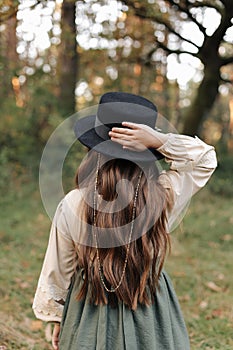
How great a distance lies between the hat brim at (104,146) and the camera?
6.22ft

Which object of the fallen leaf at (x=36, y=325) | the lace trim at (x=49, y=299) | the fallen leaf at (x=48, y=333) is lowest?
the fallen leaf at (x=36, y=325)

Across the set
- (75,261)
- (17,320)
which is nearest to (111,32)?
(17,320)

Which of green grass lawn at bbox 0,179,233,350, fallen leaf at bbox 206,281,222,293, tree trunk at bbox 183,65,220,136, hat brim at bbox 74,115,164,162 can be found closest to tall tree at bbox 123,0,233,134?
tree trunk at bbox 183,65,220,136

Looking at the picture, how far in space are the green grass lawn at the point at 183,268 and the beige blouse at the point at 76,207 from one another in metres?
1.47

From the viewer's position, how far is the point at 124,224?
1.97m

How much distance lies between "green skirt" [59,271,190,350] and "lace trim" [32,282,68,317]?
77 mm

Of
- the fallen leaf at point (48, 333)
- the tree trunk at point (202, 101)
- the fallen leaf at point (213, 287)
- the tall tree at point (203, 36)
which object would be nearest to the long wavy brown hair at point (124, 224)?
the fallen leaf at point (48, 333)

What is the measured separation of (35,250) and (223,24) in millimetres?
3822

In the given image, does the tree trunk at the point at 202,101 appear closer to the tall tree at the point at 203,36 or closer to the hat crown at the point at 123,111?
the tall tree at the point at 203,36

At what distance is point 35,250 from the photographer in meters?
6.45

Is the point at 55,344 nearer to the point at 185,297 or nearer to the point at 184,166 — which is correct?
the point at 184,166

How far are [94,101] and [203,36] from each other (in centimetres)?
432

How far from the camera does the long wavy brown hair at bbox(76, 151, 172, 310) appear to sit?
195cm

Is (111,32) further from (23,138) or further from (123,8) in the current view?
(23,138)
